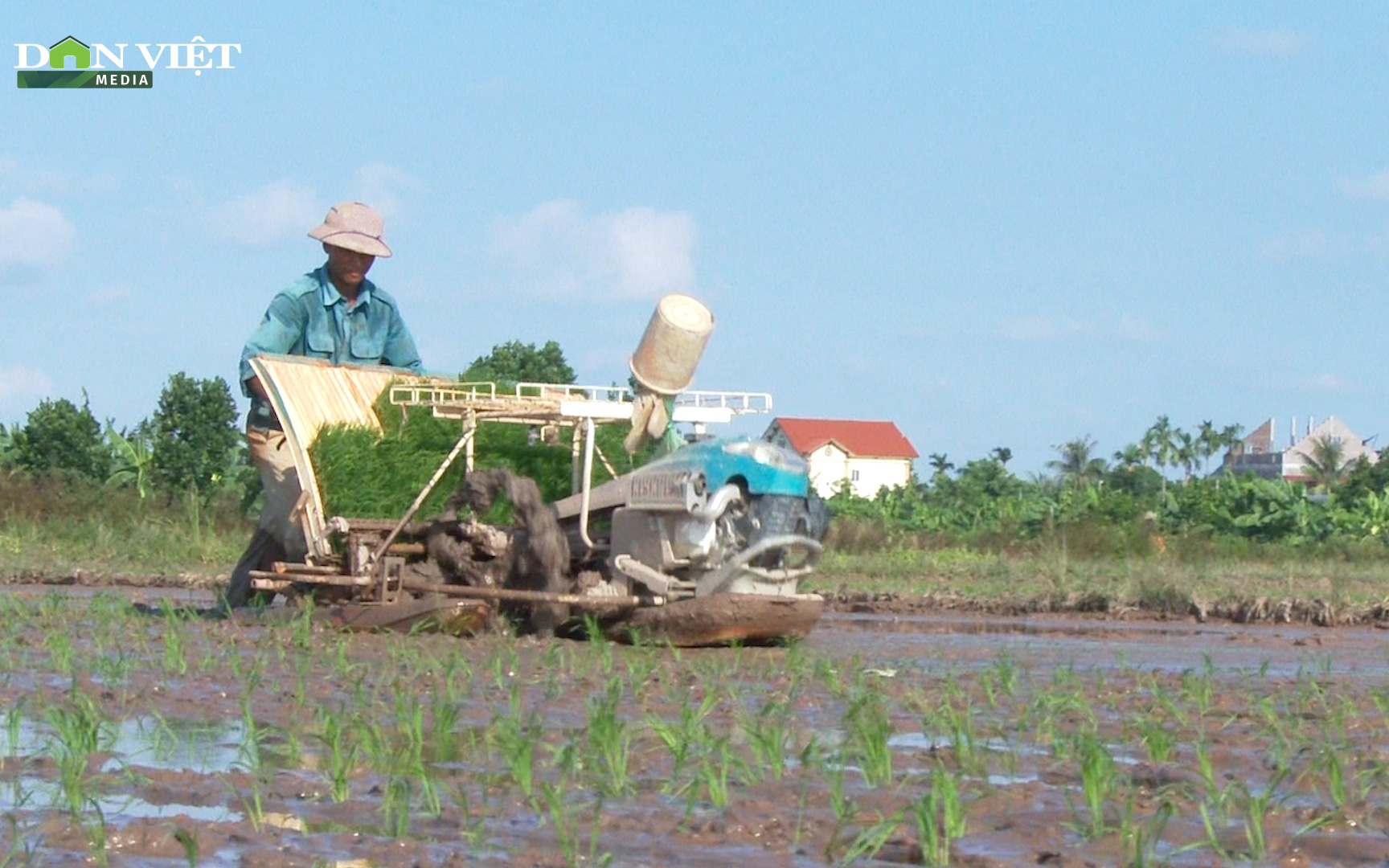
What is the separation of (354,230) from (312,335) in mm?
669

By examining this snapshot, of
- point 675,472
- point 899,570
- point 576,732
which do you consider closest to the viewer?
point 576,732

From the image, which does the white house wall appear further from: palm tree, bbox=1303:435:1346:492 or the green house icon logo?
the green house icon logo

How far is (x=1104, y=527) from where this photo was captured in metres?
25.7

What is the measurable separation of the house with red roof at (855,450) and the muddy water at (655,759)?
67.0m

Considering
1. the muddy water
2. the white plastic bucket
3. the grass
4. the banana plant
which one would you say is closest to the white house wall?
the banana plant

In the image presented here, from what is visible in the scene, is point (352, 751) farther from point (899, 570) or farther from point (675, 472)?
point (899, 570)

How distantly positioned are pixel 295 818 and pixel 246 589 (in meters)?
6.75

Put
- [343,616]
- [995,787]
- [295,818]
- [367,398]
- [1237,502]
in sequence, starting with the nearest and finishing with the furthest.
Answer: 1. [295,818]
2. [995,787]
3. [343,616]
4. [367,398]
5. [1237,502]

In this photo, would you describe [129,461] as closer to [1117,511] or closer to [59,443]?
[59,443]

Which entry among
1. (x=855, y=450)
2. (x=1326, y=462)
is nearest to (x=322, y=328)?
(x=1326, y=462)

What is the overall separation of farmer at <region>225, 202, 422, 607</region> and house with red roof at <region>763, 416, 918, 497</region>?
63.8m

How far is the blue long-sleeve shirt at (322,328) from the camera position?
34.7 ft

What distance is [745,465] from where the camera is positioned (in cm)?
911

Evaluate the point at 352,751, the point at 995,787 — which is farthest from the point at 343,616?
the point at 995,787
